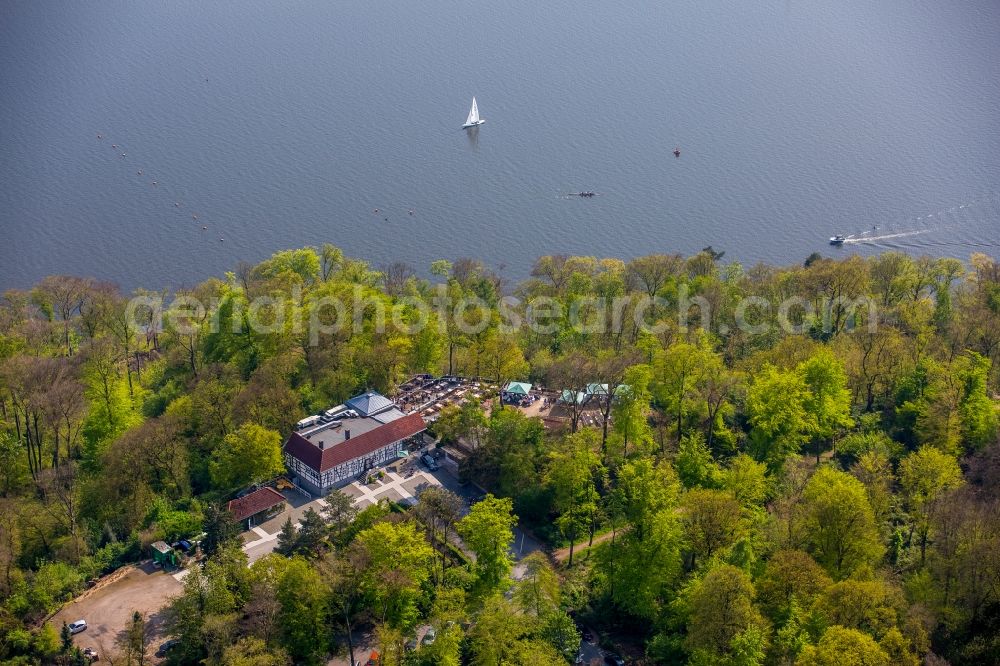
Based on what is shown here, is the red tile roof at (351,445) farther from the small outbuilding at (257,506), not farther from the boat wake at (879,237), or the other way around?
the boat wake at (879,237)

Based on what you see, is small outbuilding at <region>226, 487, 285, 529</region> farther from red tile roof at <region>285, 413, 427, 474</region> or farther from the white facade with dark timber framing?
red tile roof at <region>285, 413, 427, 474</region>

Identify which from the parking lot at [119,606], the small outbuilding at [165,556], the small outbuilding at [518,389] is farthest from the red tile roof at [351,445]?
the parking lot at [119,606]

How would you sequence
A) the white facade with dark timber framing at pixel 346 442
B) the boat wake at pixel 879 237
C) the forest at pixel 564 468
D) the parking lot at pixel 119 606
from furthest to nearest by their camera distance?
the boat wake at pixel 879 237 < the white facade with dark timber framing at pixel 346 442 < the parking lot at pixel 119 606 < the forest at pixel 564 468

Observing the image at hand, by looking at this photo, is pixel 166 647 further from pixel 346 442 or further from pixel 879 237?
pixel 879 237

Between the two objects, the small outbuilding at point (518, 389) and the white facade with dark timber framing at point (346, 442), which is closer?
the white facade with dark timber framing at point (346, 442)

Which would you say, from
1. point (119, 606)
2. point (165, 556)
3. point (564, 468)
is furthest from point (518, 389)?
point (119, 606)

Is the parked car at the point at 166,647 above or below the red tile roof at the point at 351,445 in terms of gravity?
below

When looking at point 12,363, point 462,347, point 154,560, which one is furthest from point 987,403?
point 12,363
